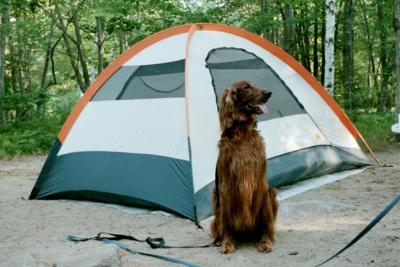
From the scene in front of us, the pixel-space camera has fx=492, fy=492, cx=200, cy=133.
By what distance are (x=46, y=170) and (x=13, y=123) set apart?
6628 mm

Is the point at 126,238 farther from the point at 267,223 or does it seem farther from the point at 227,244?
the point at 267,223

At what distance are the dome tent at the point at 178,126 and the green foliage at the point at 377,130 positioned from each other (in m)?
2.27

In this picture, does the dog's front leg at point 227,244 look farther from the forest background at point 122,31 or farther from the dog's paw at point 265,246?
the forest background at point 122,31

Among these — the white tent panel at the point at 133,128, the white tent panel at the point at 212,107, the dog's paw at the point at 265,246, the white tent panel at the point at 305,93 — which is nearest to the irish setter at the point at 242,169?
the dog's paw at the point at 265,246

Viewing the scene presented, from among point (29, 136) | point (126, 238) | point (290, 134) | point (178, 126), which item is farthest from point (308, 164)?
point (29, 136)

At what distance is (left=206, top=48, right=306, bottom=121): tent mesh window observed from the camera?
5.52 metres

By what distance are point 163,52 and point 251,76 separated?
111 centimetres

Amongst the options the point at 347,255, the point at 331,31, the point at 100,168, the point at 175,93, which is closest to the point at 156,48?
the point at 175,93

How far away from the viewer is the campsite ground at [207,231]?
348cm

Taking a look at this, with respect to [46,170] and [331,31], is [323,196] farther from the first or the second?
[331,31]

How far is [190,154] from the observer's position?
16.0 feet

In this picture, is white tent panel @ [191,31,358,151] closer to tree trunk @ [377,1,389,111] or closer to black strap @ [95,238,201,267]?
black strap @ [95,238,201,267]

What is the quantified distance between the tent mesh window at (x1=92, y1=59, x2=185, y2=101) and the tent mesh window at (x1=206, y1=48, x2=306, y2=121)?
15.4 inches

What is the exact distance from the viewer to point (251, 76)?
5.96 metres
